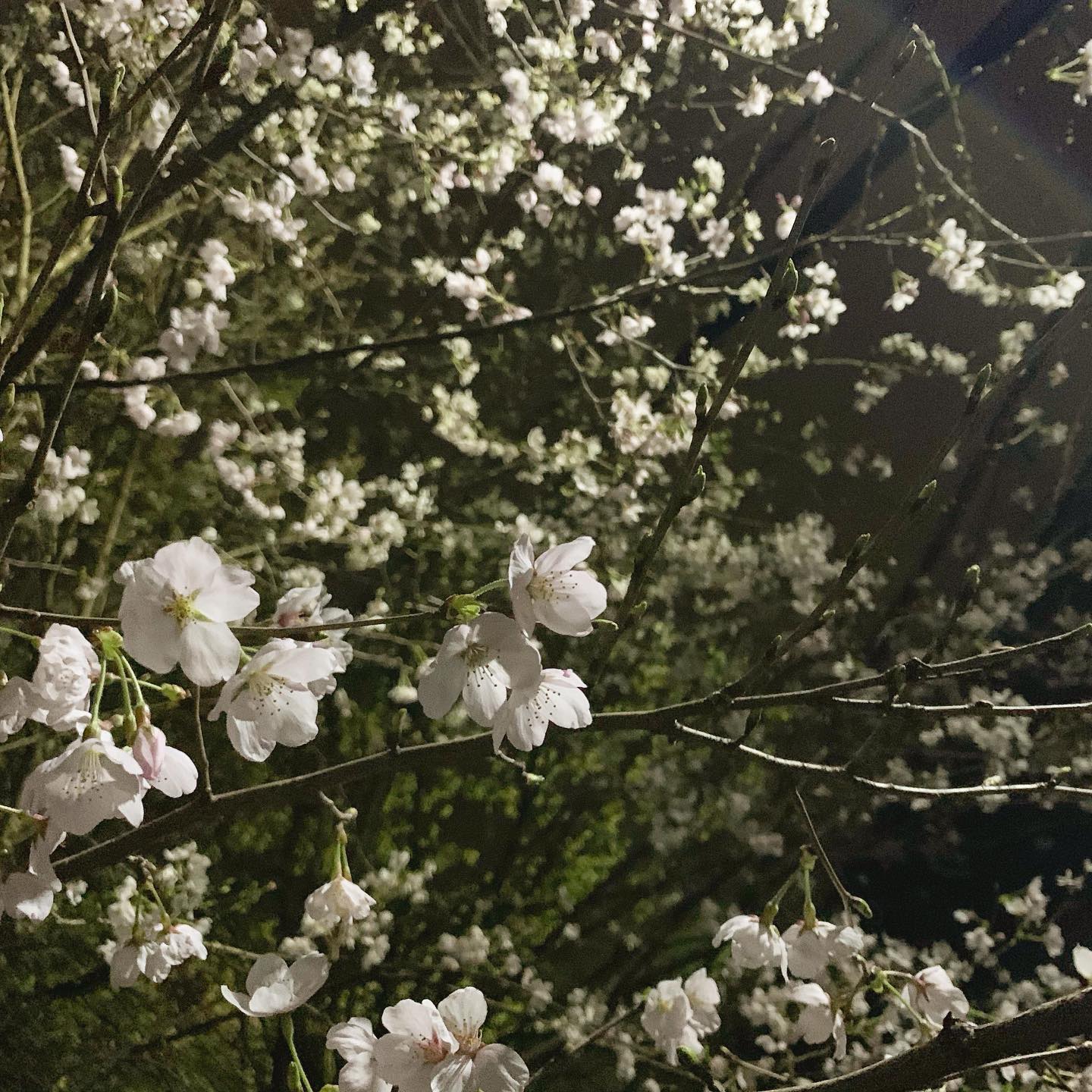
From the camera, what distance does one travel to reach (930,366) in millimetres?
3686

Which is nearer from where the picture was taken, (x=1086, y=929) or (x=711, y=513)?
(x=1086, y=929)

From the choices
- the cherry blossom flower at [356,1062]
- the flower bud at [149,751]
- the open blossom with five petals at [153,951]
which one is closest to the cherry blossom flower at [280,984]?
the cherry blossom flower at [356,1062]

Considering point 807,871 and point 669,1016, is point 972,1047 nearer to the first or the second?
point 807,871

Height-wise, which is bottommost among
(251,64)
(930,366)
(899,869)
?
(899,869)

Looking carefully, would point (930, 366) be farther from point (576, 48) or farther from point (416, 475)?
point (416, 475)

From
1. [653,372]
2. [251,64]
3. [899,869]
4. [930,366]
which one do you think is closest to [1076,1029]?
[251,64]

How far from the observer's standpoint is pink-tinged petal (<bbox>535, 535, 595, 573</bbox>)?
813 mm

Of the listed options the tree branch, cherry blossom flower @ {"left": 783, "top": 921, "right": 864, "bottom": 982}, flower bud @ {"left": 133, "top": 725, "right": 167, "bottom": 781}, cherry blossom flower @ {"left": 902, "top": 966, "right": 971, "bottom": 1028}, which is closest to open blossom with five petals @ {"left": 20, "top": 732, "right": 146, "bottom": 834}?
flower bud @ {"left": 133, "top": 725, "right": 167, "bottom": 781}

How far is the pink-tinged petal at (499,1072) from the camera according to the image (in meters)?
0.89

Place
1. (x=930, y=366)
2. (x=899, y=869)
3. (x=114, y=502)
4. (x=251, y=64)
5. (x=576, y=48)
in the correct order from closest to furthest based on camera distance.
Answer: (x=251, y=64) → (x=114, y=502) → (x=576, y=48) → (x=899, y=869) → (x=930, y=366)

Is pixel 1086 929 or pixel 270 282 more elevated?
pixel 270 282

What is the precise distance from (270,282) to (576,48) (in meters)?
1.44

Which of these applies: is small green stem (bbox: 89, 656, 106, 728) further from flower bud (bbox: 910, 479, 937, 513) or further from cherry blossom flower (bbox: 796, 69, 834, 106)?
cherry blossom flower (bbox: 796, 69, 834, 106)

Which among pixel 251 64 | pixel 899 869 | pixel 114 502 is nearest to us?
pixel 251 64
